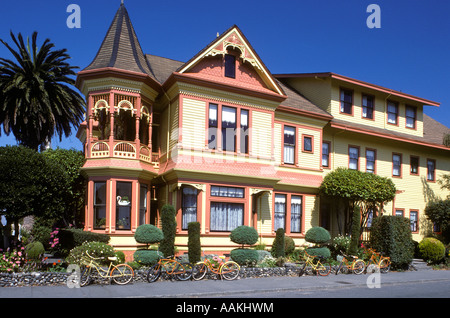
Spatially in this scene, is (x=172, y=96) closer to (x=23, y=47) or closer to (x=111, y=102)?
(x=111, y=102)

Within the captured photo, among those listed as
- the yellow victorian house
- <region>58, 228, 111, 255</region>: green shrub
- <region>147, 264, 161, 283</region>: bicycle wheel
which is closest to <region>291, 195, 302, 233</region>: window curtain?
the yellow victorian house

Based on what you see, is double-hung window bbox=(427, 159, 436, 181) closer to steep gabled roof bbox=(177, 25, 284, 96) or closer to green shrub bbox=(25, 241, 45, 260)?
steep gabled roof bbox=(177, 25, 284, 96)

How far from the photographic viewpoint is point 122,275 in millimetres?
15930

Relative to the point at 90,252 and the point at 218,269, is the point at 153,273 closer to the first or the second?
the point at 90,252

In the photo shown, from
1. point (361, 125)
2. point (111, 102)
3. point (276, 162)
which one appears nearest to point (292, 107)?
point (276, 162)

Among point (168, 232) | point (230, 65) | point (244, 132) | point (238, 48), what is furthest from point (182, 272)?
point (238, 48)

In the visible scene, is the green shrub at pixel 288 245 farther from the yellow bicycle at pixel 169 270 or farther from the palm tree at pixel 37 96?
the palm tree at pixel 37 96

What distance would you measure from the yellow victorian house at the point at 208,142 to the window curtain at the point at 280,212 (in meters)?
0.06

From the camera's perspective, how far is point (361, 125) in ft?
101

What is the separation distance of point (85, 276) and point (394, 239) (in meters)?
15.1

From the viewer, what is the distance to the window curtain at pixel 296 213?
1059 inches

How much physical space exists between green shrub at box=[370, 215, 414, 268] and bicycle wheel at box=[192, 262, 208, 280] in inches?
402

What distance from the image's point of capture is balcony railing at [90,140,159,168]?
Answer: 869 inches
